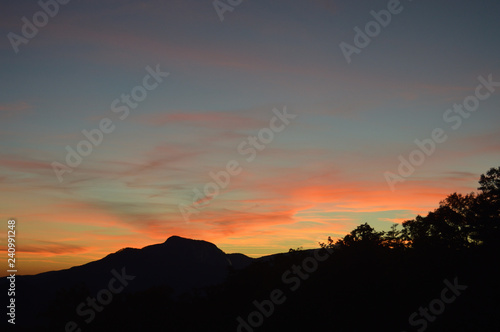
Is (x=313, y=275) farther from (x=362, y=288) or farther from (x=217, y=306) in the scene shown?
(x=217, y=306)

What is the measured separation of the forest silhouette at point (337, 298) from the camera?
31859mm

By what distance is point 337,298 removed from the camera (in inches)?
1372

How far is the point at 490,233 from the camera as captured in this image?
192 ft

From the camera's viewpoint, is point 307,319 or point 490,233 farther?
point 490,233

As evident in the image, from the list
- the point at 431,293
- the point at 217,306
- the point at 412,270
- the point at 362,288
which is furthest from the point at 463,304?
the point at 217,306

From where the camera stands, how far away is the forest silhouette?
31.9m

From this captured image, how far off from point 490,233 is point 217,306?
150ft

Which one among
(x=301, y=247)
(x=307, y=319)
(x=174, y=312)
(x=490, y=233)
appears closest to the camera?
(x=307, y=319)

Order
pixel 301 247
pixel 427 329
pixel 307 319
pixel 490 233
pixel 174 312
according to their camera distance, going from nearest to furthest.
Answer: pixel 427 329 < pixel 307 319 < pixel 174 312 < pixel 301 247 < pixel 490 233

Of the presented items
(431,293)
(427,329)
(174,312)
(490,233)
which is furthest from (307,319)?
(490,233)

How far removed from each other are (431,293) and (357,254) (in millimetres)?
8357

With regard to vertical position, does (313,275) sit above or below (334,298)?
above

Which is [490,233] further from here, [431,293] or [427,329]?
[427,329]

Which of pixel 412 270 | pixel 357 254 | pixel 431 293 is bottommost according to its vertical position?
pixel 431 293
